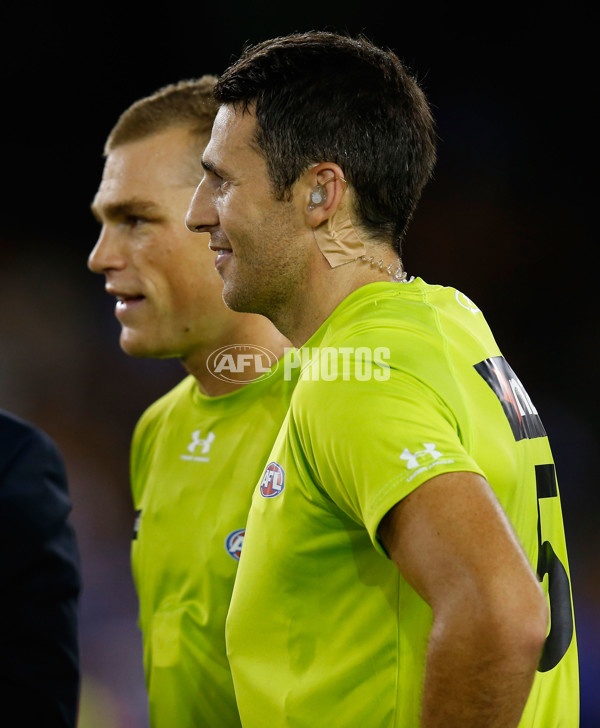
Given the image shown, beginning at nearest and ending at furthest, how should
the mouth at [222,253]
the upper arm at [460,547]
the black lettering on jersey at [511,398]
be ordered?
the upper arm at [460,547], the black lettering on jersey at [511,398], the mouth at [222,253]

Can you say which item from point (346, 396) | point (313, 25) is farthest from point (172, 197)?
point (313, 25)

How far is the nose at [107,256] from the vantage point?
1854mm

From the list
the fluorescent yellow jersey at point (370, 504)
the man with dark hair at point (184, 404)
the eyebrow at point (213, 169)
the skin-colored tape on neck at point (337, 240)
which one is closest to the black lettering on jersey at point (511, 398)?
the fluorescent yellow jersey at point (370, 504)

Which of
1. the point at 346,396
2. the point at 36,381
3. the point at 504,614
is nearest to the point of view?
the point at 504,614

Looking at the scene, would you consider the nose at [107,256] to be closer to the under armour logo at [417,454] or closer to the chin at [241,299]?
the chin at [241,299]

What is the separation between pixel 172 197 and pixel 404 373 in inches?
41.4

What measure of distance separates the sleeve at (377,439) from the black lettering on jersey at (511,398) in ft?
0.49

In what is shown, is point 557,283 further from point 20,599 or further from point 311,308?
point 20,599

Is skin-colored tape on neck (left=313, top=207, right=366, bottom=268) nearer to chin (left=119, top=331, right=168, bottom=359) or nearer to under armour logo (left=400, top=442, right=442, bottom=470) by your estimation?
under armour logo (left=400, top=442, right=442, bottom=470)

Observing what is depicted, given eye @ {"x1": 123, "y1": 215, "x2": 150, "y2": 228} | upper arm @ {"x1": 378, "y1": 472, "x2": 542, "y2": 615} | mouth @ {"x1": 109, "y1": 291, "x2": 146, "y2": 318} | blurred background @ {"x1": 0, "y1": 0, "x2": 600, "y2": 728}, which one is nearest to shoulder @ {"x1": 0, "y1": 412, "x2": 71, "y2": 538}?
mouth @ {"x1": 109, "y1": 291, "x2": 146, "y2": 318}

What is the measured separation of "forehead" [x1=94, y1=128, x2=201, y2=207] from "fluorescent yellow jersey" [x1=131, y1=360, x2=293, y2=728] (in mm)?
500

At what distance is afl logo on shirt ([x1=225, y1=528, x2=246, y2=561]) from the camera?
1576mm

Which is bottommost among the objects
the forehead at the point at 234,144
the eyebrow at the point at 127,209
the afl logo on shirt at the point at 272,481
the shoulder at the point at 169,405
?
the shoulder at the point at 169,405

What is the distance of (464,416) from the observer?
3.15 feet
